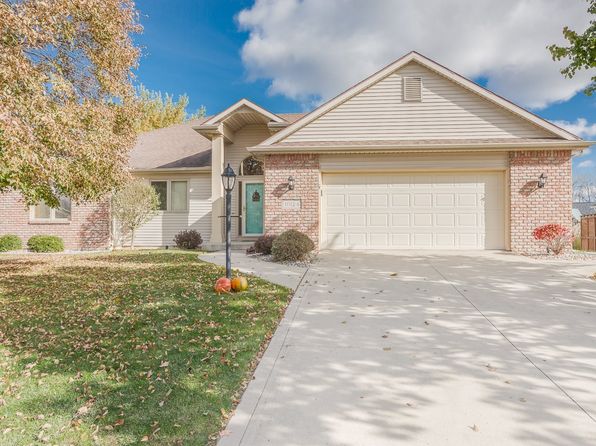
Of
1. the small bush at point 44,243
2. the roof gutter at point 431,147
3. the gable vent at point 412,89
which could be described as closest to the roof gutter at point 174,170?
the roof gutter at point 431,147

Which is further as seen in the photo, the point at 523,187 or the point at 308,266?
the point at 523,187

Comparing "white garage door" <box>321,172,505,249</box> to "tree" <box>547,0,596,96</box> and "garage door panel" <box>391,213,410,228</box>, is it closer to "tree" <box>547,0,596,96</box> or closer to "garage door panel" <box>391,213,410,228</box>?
"garage door panel" <box>391,213,410,228</box>

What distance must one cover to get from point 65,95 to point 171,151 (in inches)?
362

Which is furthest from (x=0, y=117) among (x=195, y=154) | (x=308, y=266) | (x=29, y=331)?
(x=195, y=154)

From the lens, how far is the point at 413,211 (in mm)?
11148

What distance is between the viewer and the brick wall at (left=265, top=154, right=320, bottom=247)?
11.0 m

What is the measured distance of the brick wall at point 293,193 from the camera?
10992 millimetres

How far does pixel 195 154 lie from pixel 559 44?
495 inches

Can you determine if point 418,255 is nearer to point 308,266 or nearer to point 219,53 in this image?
point 308,266

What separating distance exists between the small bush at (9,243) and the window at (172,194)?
5.44 m

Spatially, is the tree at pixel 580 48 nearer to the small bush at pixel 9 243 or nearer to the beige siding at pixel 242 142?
the beige siding at pixel 242 142

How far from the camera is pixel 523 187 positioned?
10453mm

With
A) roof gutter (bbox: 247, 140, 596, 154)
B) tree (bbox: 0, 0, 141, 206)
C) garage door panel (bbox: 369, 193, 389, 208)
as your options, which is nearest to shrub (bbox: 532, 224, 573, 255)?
roof gutter (bbox: 247, 140, 596, 154)

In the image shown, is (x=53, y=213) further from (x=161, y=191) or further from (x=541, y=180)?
(x=541, y=180)
